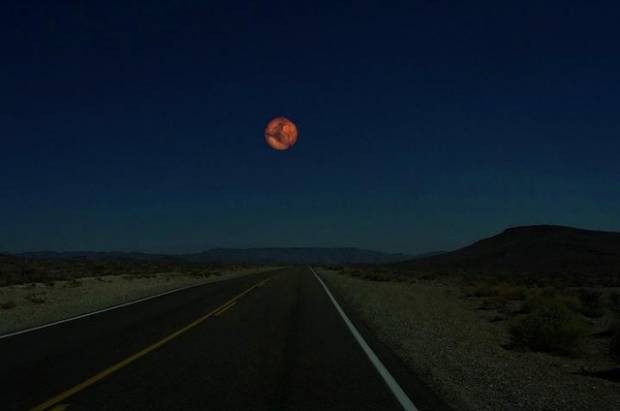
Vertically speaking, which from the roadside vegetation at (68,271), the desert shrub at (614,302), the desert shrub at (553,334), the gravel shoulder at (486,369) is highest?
the roadside vegetation at (68,271)

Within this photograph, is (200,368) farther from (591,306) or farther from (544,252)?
Result: (544,252)

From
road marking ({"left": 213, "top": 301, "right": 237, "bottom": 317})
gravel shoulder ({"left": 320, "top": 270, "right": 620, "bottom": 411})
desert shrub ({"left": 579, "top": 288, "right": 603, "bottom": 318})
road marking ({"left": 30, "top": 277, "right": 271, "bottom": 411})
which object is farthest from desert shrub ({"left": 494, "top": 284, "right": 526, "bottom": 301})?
road marking ({"left": 30, "top": 277, "right": 271, "bottom": 411})

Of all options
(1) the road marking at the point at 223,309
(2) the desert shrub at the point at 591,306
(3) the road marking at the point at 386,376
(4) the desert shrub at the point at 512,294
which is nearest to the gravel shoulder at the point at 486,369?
(3) the road marking at the point at 386,376

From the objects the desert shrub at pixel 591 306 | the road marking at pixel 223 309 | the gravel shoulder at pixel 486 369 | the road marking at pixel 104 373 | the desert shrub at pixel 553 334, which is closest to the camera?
the road marking at pixel 104 373

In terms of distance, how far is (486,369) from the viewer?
918 cm

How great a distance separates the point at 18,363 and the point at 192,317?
715 centimetres

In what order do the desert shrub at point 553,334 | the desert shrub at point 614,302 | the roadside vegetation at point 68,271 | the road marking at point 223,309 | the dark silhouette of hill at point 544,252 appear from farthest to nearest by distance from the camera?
the dark silhouette of hill at point 544,252, the roadside vegetation at point 68,271, the desert shrub at point 614,302, the road marking at point 223,309, the desert shrub at point 553,334

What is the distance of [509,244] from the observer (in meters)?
138

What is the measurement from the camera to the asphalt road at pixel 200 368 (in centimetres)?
678

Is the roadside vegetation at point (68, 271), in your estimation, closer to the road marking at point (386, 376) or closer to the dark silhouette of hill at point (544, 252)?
the road marking at point (386, 376)

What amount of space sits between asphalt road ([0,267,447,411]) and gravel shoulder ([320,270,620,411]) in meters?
0.50

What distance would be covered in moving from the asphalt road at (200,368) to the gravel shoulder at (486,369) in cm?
50

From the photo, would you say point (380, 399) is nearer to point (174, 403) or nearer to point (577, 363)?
point (174, 403)

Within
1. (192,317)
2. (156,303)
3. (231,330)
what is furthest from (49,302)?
(231,330)
